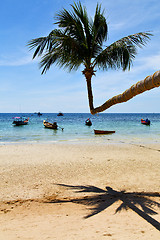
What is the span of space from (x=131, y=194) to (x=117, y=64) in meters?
4.20

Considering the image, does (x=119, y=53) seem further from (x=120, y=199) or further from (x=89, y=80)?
(x=120, y=199)

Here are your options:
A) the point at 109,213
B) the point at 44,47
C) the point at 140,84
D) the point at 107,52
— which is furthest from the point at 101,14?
→ the point at 109,213

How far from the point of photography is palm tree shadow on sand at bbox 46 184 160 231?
5.00 m

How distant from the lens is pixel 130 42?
5.08m

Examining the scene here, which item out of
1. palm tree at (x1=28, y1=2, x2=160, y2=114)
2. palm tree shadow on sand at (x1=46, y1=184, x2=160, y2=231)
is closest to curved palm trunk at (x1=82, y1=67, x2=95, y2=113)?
palm tree at (x1=28, y1=2, x2=160, y2=114)

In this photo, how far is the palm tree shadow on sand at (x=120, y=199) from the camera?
5.00 meters

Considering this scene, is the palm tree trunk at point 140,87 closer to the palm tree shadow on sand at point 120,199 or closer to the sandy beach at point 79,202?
the sandy beach at point 79,202

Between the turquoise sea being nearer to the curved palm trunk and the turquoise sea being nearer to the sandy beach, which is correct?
the curved palm trunk

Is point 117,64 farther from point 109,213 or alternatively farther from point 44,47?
point 109,213

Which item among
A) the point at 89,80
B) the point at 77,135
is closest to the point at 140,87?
the point at 89,80

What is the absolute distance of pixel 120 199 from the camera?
5.81 metres

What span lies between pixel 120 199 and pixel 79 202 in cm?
130

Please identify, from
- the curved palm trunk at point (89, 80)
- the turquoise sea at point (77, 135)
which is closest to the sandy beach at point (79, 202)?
the turquoise sea at point (77, 135)

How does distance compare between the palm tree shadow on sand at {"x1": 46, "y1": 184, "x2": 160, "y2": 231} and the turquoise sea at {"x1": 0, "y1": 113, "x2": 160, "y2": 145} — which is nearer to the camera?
the palm tree shadow on sand at {"x1": 46, "y1": 184, "x2": 160, "y2": 231}
